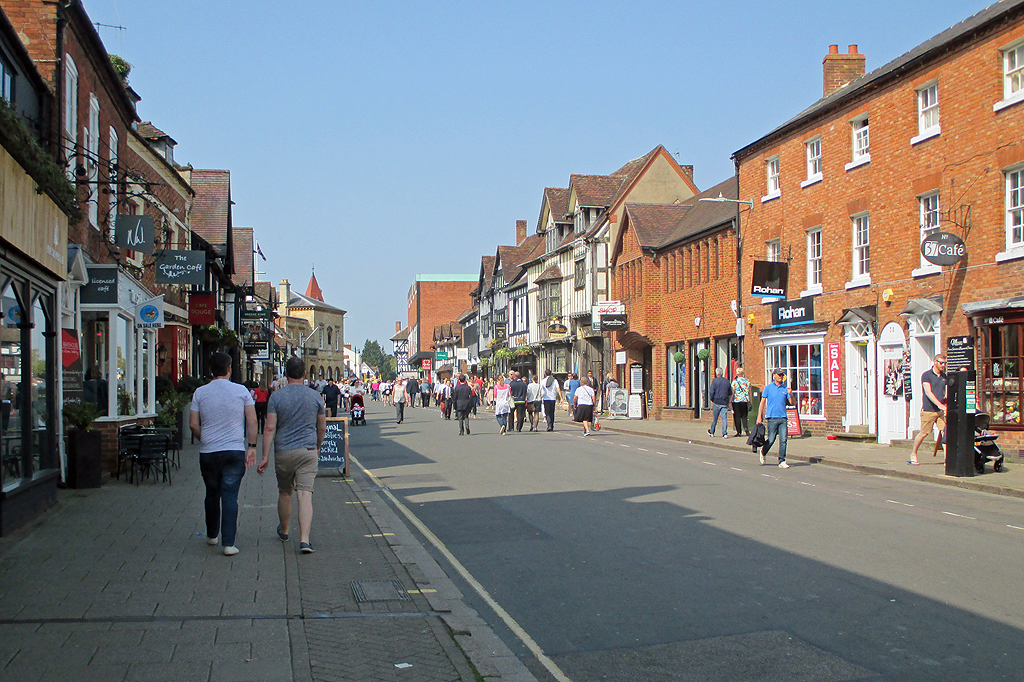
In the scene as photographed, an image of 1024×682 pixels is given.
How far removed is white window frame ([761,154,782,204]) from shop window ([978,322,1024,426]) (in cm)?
991

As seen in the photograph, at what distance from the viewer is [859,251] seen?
23.9 m

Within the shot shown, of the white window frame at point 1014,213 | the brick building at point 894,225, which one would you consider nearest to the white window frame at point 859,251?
the brick building at point 894,225

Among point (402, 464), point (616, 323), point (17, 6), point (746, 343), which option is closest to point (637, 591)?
point (402, 464)

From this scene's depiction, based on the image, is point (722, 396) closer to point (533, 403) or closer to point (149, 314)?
point (533, 403)

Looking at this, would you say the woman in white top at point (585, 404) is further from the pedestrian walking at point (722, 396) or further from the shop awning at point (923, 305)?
the shop awning at point (923, 305)

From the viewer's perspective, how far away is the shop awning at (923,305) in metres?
20.3

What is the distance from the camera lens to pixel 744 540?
372 inches

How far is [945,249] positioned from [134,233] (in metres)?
14.8

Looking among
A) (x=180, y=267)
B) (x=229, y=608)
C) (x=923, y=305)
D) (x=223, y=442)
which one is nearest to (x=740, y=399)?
(x=923, y=305)

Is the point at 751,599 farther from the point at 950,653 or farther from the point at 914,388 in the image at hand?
the point at 914,388

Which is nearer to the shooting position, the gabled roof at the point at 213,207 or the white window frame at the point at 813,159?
the white window frame at the point at 813,159

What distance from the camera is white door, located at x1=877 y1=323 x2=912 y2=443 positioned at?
22.0m

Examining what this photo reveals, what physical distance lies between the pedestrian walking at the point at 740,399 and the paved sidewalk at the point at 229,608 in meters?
16.1

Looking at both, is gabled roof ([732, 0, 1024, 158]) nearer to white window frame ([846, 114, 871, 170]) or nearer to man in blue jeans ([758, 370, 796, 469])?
white window frame ([846, 114, 871, 170])
